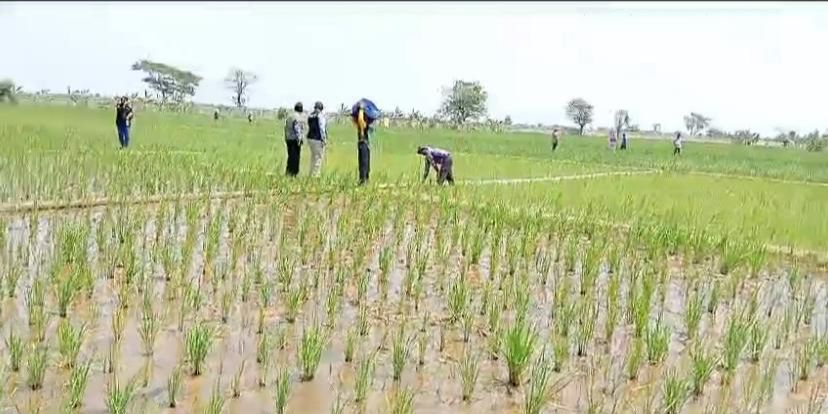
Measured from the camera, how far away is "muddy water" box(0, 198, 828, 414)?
268 centimetres

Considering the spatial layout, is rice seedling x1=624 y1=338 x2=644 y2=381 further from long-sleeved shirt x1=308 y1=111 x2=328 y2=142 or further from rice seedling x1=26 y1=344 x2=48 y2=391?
long-sleeved shirt x1=308 y1=111 x2=328 y2=142

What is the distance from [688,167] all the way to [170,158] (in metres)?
12.4

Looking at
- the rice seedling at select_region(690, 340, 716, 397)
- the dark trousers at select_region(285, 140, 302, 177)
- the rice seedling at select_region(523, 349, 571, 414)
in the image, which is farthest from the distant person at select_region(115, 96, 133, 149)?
the rice seedling at select_region(690, 340, 716, 397)

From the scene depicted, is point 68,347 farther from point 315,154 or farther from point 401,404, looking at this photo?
point 315,154

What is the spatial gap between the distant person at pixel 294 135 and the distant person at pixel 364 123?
0.68m

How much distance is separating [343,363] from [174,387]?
751mm

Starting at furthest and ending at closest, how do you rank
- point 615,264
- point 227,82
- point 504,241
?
point 227,82 < point 504,241 < point 615,264

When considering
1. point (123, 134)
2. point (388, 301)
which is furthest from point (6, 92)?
point (388, 301)

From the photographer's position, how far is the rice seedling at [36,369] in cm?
259

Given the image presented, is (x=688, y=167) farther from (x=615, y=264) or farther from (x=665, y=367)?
(x=665, y=367)

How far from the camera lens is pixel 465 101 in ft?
185

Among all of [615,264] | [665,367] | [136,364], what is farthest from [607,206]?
[136,364]

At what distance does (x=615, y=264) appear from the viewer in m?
5.13

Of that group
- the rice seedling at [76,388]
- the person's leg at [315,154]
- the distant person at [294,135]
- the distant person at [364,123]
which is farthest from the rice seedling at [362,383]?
the distant person at [294,135]
